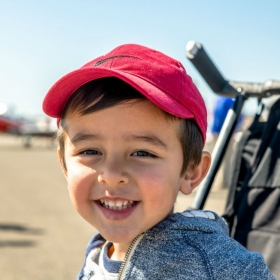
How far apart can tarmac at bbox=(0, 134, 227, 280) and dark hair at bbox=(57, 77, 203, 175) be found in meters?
2.66

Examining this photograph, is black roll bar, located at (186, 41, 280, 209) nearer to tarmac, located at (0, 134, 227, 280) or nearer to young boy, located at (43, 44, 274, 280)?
young boy, located at (43, 44, 274, 280)

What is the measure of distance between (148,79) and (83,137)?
27cm

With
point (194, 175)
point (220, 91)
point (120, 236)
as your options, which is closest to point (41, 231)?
point (220, 91)

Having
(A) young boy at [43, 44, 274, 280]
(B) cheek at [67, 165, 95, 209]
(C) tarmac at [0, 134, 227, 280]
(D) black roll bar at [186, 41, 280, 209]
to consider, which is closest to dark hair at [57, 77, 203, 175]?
(A) young boy at [43, 44, 274, 280]

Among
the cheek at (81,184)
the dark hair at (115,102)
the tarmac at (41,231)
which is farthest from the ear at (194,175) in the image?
the tarmac at (41,231)

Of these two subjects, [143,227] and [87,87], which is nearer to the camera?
[143,227]

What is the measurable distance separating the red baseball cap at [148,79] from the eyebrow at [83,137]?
0.49 feet

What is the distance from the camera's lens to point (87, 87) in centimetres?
156

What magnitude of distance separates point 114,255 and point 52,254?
302 cm

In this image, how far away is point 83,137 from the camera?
4.99 feet

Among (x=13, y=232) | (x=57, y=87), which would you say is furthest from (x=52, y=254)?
(x=57, y=87)

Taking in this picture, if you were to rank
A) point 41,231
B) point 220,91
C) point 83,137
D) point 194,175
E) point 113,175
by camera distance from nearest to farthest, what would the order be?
A: point 113,175 < point 83,137 < point 194,175 < point 220,91 < point 41,231

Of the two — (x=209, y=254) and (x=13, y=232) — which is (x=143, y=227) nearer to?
(x=209, y=254)

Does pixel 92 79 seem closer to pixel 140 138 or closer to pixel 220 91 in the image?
pixel 140 138
